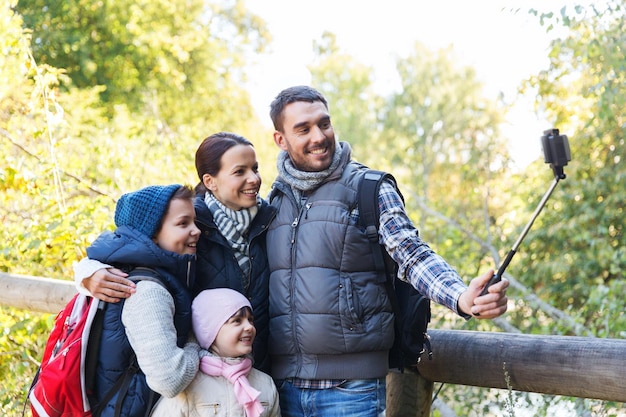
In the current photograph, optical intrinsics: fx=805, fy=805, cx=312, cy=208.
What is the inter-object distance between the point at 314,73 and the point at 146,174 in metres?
32.8

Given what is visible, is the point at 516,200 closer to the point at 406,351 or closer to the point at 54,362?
the point at 406,351

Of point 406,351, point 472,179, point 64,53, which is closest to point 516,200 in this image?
point 472,179

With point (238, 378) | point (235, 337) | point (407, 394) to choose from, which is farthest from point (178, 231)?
point (407, 394)

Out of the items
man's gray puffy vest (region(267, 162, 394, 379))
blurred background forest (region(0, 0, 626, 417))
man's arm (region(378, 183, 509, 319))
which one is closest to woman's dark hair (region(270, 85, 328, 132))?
man's gray puffy vest (region(267, 162, 394, 379))

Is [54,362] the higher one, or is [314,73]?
[314,73]

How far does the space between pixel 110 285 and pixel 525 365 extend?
52.1 inches

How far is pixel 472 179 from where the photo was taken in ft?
27.7

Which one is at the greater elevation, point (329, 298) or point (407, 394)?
point (329, 298)

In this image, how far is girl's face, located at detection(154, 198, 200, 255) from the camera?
2.49 meters

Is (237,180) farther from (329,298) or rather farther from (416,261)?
(416,261)

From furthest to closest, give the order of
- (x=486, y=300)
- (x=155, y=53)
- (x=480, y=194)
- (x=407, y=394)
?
(x=155, y=53), (x=480, y=194), (x=407, y=394), (x=486, y=300)

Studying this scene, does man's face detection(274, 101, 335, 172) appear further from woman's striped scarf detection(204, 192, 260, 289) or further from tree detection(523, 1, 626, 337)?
tree detection(523, 1, 626, 337)

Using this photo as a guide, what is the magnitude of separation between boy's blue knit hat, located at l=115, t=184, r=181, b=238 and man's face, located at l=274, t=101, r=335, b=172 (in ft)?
1.41

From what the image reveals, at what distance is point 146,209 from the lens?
2.48 metres
